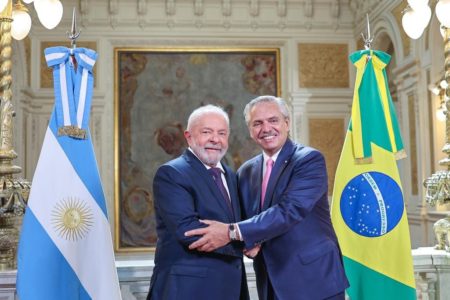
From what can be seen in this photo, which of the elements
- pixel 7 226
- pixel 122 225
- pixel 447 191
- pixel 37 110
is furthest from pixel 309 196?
pixel 37 110

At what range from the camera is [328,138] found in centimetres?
1067

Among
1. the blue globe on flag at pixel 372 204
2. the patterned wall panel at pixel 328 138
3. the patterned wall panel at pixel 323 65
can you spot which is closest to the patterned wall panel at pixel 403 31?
the patterned wall panel at pixel 323 65

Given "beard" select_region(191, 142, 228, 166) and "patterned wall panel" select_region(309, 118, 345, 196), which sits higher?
"patterned wall panel" select_region(309, 118, 345, 196)

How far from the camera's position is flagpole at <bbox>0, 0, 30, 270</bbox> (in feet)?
11.6

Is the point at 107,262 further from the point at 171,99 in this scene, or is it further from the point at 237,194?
the point at 171,99

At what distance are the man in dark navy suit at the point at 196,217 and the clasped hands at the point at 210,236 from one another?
2 cm

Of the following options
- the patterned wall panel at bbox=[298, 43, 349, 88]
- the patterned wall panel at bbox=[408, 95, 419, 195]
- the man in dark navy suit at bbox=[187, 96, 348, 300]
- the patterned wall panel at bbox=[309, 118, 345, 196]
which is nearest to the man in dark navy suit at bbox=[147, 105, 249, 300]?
the man in dark navy suit at bbox=[187, 96, 348, 300]

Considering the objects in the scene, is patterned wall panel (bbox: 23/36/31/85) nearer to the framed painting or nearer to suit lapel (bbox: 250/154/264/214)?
the framed painting

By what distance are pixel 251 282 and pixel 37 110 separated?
7597 mm

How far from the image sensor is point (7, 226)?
3.66m

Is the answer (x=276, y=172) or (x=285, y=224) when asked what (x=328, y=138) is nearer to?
(x=276, y=172)

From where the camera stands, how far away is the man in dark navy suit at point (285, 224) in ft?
8.93

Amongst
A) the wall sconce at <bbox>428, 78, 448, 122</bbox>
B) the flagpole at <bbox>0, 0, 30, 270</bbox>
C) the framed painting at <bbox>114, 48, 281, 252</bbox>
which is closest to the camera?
the flagpole at <bbox>0, 0, 30, 270</bbox>

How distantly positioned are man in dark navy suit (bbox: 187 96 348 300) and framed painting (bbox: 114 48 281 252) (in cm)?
731
